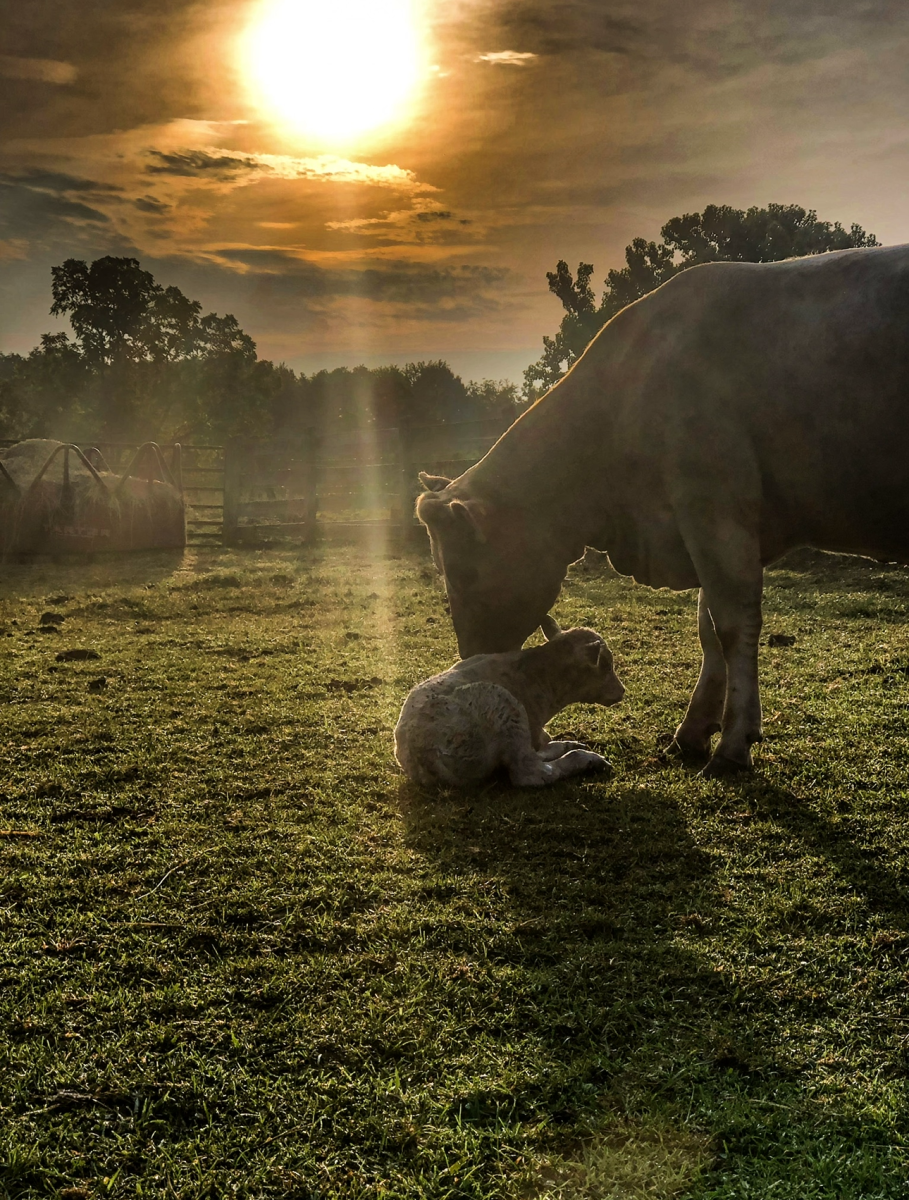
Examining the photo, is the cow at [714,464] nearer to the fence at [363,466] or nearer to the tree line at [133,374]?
the fence at [363,466]

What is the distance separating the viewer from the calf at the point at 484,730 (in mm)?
Answer: 4914

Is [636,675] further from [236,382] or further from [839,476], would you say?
[236,382]

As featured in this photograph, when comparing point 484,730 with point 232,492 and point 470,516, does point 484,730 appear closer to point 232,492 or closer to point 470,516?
point 470,516

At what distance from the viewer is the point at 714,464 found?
523cm

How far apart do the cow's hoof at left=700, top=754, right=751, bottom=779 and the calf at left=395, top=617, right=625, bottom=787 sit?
Answer: 570mm

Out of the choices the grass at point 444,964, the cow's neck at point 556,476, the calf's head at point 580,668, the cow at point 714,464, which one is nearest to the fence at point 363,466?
the cow's neck at point 556,476

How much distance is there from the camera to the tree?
3559cm

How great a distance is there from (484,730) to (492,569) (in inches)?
63.7

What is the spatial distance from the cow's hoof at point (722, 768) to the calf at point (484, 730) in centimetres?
57

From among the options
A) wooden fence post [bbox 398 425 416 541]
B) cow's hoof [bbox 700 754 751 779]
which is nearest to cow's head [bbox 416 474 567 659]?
cow's hoof [bbox 700 754 751 779]

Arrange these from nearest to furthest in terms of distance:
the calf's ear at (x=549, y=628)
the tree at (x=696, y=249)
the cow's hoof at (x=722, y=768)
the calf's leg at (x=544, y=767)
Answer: the calf's leg at (x=544, y=767)
the cow's hoof at (x=722, y=768)
the calf's ear at (x=549, y=628)
the tree at (x=696, y=249)

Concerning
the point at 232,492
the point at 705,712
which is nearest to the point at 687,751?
the point at 705,712

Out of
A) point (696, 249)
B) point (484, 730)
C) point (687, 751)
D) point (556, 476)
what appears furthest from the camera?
point (696, 249)

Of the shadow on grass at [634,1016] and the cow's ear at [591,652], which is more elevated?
the cow's ear at [591,652]
